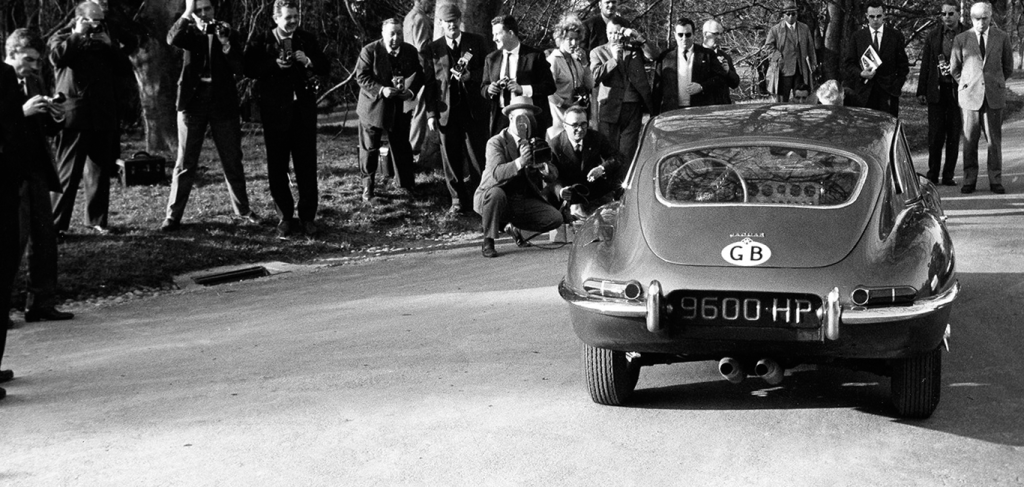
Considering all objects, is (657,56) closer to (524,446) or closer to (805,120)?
(805,120)

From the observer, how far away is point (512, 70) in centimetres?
1373

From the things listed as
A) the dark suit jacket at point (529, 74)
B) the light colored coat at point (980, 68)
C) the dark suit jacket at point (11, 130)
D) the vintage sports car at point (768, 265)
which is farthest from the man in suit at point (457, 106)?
the vintage sports car at point (768, 265)

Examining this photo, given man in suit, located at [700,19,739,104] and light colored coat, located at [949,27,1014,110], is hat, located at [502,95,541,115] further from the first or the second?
light colored coat, located at [949,27,1014,110]

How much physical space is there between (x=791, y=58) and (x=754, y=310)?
36.9 feet

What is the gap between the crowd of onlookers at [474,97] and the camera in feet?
38.9

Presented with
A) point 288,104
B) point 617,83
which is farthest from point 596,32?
point 288,104

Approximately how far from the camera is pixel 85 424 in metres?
6.43

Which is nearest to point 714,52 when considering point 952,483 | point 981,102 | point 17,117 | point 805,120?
point 981,102

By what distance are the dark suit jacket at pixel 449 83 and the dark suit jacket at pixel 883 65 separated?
14.6ft

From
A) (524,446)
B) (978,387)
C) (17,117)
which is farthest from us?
(17,117)

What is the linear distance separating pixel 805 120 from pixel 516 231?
16.7ft

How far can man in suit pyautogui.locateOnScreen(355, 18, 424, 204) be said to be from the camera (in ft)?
45.9

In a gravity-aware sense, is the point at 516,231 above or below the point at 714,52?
below

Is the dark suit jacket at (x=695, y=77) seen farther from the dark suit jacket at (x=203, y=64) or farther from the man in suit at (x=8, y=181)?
the man in suit at (x=8, y=181)
